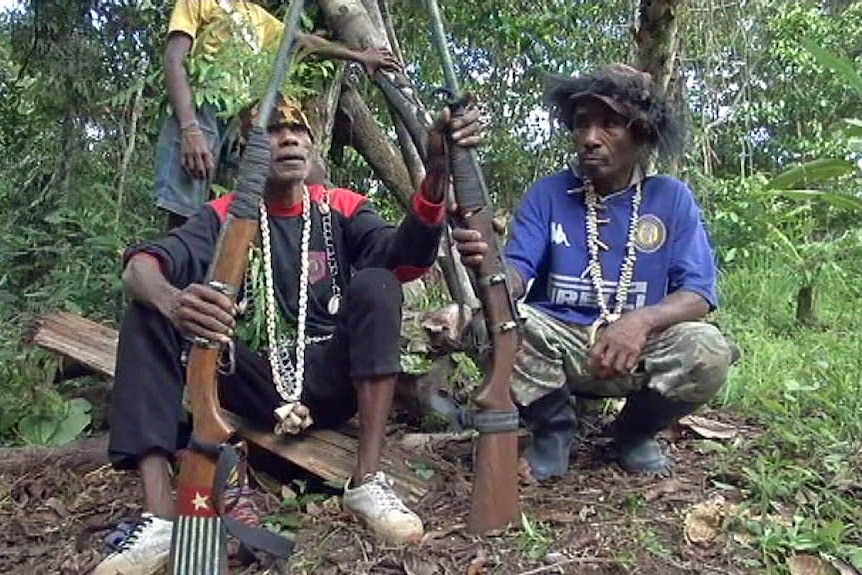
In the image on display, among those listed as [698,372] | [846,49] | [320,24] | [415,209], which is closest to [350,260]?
[415,209]

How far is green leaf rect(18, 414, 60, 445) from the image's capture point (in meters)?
4.42

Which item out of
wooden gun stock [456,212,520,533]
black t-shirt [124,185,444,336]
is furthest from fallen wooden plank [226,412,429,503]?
wooden gun stock [456,212,520,533]

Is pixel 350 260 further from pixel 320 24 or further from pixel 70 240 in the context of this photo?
pixel 70 240

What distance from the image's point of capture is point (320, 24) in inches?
217

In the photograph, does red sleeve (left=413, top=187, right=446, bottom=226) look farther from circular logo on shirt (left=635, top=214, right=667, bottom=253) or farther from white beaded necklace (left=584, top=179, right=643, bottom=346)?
circular logo on shirt (left=635, top=214, right=667, bottom=253)

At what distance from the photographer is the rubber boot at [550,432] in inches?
139

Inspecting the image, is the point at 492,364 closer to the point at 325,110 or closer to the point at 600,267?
the point at 600,267

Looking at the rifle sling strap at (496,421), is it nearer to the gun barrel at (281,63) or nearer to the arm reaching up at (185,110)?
the gun barrel at (281,63)

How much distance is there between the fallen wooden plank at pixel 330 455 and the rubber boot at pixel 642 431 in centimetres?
72

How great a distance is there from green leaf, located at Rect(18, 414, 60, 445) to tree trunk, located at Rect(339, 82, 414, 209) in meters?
2.35

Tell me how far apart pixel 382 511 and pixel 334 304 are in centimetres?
87

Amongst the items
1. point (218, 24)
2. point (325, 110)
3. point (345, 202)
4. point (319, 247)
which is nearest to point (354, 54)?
point (345, 202)

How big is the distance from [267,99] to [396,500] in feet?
4.11

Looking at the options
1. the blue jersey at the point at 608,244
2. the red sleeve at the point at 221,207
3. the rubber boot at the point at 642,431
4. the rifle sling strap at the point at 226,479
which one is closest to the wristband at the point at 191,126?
the red sleeve at the point at 221,207
